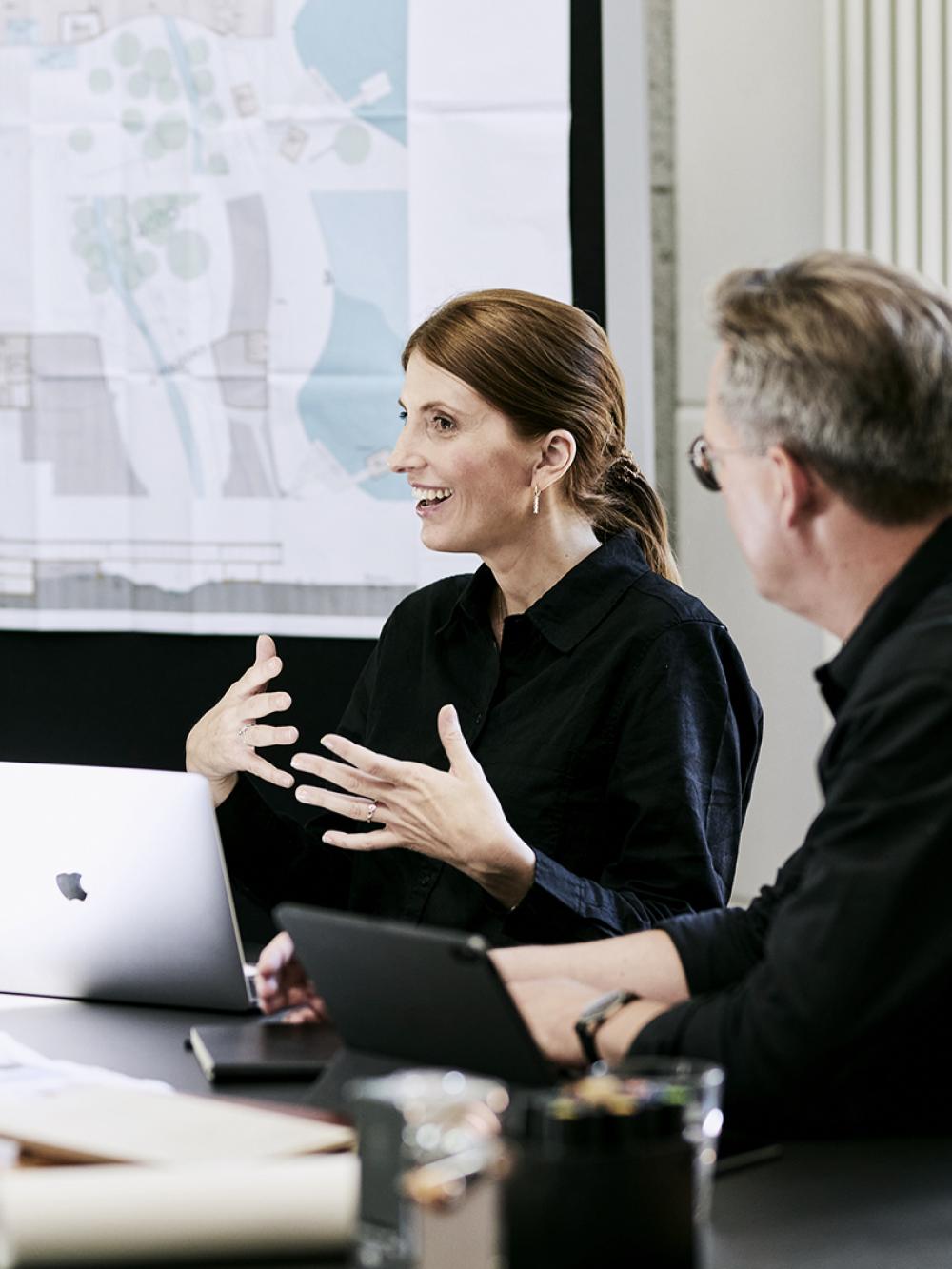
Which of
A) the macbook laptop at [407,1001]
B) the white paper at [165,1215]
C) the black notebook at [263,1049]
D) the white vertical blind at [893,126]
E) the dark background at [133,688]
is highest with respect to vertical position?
the white vertical blind at [893,126]

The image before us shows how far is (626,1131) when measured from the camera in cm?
92

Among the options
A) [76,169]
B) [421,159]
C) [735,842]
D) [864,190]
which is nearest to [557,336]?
[735,842]

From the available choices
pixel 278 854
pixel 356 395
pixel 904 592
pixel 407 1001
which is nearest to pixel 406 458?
pixel 278 854

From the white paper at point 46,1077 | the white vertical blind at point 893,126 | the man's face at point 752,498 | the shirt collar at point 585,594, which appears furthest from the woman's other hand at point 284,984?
the white vertical blind at point 893,126

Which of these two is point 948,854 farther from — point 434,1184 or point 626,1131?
A: point 434,1184

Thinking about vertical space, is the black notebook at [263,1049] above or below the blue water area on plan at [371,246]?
below

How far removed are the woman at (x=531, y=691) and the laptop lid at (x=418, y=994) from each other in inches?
24.7

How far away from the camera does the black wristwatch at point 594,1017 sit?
1461mm

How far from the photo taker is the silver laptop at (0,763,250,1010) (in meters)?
1.75

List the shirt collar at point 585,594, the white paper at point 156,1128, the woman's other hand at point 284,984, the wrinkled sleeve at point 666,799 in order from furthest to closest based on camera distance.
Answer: the shirt collar at point 585,594 < the wrinkled sleeve at point 666,799 < the woman's other hand at point 284,984 < the white paper at point 156,1128

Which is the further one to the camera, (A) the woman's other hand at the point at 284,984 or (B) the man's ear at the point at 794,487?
(A) the woman's other hand at the point at 284,984

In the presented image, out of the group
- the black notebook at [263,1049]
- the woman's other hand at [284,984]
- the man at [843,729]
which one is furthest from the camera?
the woman's other hand at [284,984]

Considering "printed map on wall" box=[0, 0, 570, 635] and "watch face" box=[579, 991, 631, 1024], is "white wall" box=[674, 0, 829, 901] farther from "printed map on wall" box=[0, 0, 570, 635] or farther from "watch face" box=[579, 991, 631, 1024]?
"watch face" box=[579, 991, 631, 1024]

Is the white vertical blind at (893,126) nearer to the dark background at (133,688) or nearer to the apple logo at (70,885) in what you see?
the dark background at (133,688)
